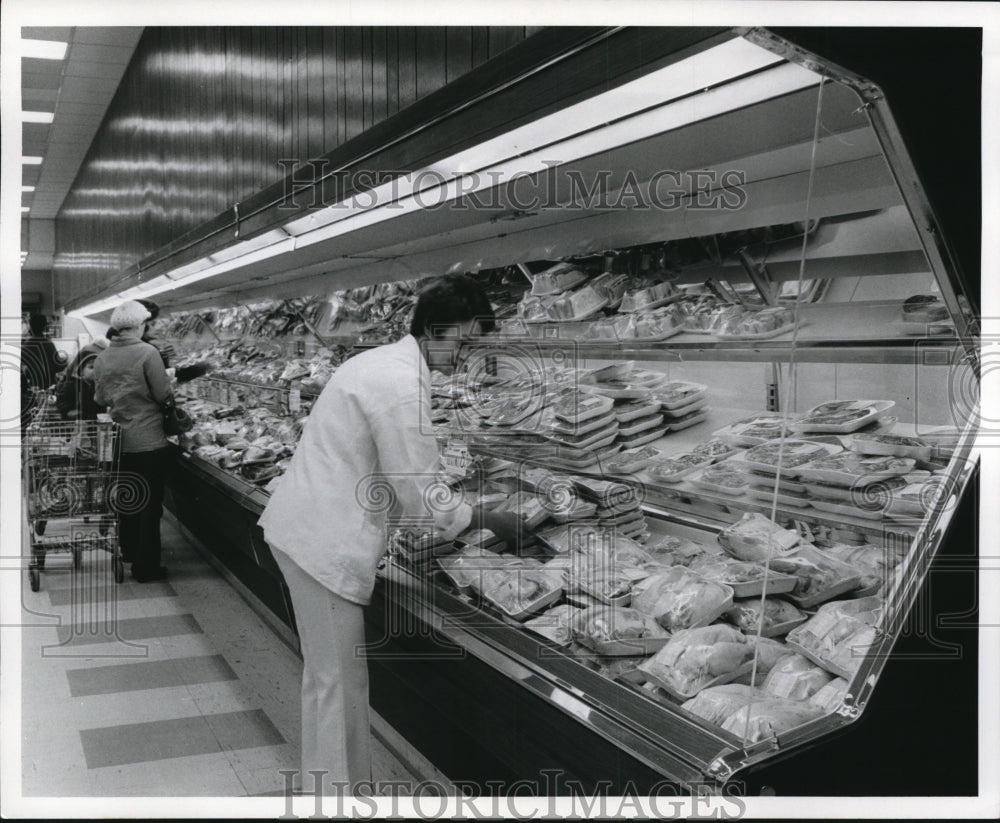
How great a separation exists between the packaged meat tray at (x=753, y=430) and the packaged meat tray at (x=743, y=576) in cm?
37

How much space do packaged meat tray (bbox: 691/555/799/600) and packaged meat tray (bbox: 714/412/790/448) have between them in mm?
372

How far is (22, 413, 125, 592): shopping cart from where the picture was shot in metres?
5.52

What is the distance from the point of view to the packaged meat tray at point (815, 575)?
2314 millimetres

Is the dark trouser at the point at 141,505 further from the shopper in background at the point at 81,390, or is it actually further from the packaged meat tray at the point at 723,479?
the packaged meat tray at the point at 723,479

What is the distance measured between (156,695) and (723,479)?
2461 millimetres

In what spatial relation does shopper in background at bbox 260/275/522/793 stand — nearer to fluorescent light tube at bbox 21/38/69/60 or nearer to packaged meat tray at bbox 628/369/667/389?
packaged meat tray at bbox 628/369/667/389

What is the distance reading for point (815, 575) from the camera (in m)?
2.35

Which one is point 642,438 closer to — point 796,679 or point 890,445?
point 890,445

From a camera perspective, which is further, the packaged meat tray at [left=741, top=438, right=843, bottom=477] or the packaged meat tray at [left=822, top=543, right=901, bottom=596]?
the packaged meat tray at [left=741, top=438, right=843, bottom=477]

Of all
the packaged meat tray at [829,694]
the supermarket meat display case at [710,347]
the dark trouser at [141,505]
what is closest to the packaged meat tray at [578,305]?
the supermarket meat display case at [710,347]

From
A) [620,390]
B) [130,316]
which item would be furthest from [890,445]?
[130,316]

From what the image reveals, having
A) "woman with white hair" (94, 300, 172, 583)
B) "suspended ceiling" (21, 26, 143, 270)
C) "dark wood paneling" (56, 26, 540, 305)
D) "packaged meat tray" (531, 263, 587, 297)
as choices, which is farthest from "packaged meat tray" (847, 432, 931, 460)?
"suspended ceiling" (21, 26, 143, 270)

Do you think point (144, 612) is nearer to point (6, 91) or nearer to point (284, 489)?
point (284, 489)

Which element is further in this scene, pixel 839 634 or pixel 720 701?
pixel 839 634
